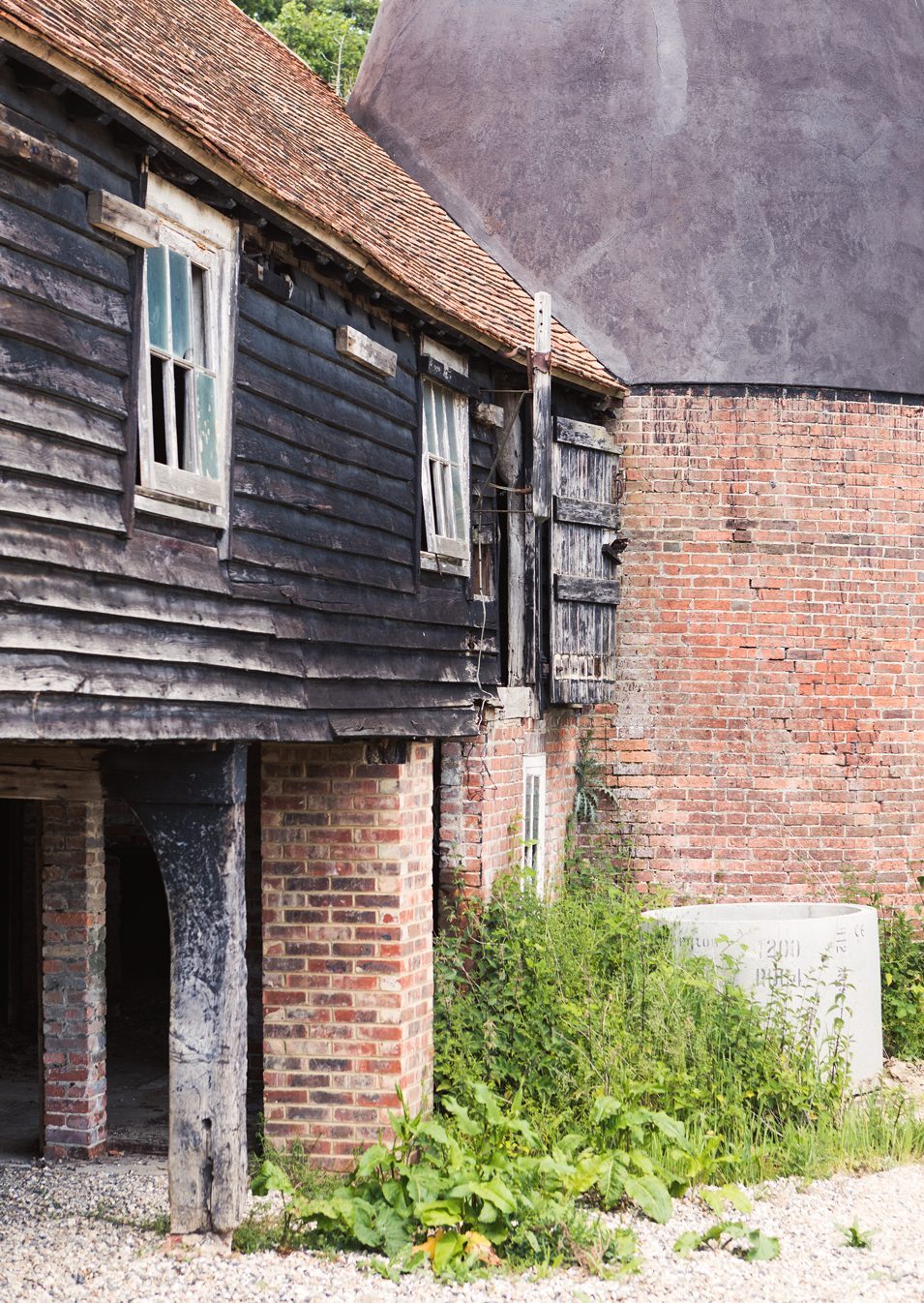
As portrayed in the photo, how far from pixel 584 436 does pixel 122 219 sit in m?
6.25

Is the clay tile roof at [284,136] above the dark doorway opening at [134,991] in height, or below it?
above

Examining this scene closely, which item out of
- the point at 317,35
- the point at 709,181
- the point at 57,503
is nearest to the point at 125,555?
the point at 57,503

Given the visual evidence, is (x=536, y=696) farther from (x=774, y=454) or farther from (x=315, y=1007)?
(x=315, y=1007)

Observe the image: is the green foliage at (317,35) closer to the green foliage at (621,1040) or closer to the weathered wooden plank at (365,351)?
the weathered wooden plank at (365,351)

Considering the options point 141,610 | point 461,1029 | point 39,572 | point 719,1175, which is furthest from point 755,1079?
point 39,572

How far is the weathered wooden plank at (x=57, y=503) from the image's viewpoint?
543 cm

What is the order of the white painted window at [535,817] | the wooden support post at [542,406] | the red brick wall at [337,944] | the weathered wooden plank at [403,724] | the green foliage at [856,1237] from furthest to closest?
the white painted window at [535,817], the wooden support post at [542,406], the red brick wall at [337,944], the weathered wooden plank at [403,724], the green foliage at [856,1237]

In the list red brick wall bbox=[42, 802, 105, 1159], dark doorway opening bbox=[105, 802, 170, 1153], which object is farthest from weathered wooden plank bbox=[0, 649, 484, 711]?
dark doorway opening bbox=[105, 802, 170, 1153]

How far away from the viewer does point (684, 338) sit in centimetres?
1246

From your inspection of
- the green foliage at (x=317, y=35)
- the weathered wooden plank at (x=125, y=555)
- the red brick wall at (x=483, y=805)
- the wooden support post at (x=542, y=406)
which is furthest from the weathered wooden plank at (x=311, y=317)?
the green foliage at (x=317, y=35)

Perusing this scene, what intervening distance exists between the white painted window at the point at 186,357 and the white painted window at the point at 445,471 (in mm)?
2593

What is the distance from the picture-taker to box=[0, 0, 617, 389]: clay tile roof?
6486 mm

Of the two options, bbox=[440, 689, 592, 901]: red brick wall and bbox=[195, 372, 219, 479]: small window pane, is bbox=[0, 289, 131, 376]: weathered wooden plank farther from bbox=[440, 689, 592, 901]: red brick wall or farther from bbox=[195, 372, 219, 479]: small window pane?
bbox=[440, 689, 592, 901]: red brick wall

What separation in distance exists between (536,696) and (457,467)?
209 centimetres
